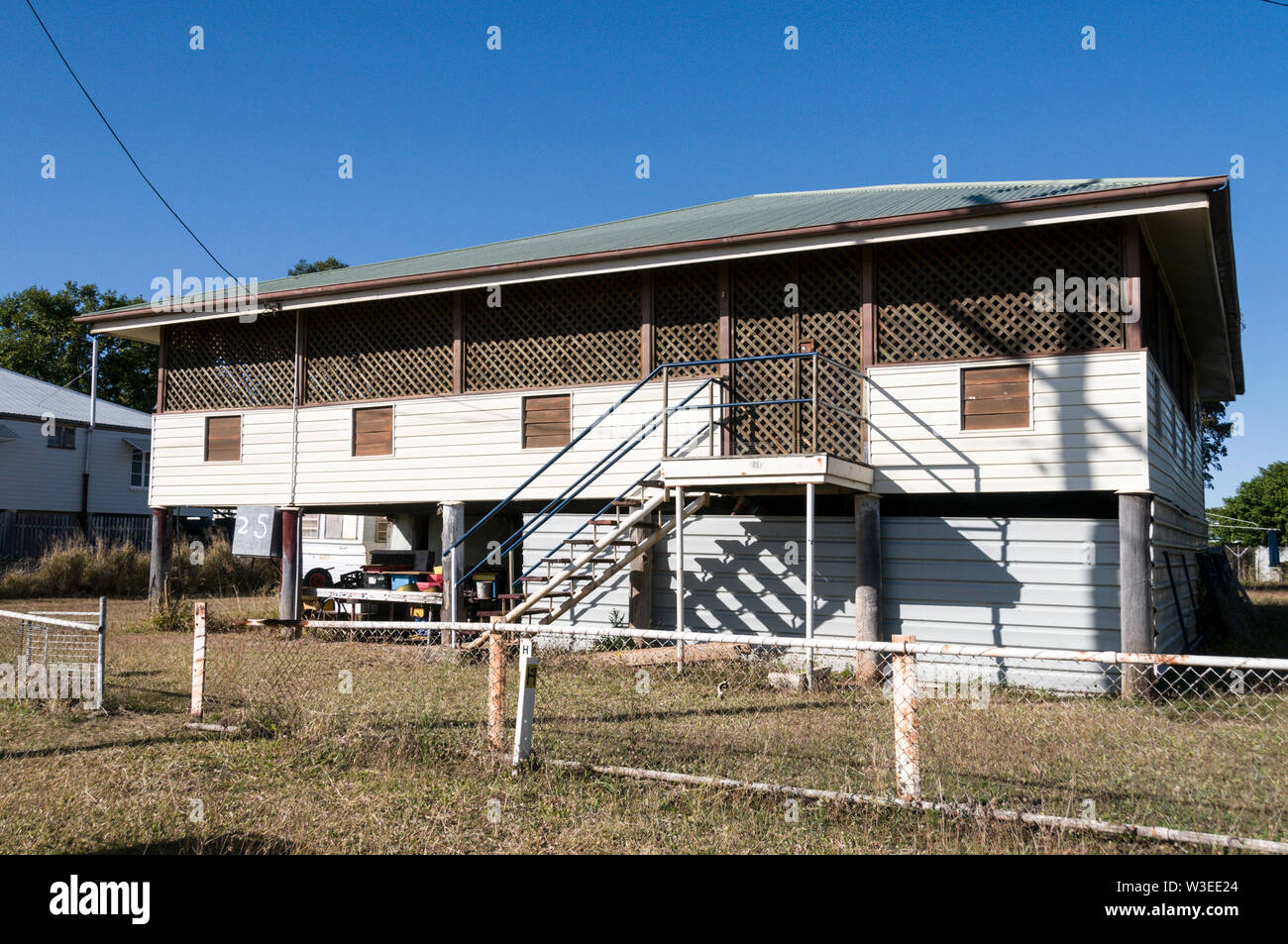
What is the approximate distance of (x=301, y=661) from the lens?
381 inches

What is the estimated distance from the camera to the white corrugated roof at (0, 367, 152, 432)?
29.7m

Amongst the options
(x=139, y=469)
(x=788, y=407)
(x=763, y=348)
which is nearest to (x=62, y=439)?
(x=139, y=469)

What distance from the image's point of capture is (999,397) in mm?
11242

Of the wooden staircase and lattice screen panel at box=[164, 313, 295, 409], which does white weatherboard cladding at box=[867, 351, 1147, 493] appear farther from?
lattice screen panel at box=[164, 313, 295, 409]

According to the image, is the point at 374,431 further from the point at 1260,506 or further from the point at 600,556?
the point at 1260,506

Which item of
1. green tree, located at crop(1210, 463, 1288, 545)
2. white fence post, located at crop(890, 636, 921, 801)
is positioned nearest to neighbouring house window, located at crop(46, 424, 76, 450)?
white fence post, located at crop(890, 636, 921, 801)

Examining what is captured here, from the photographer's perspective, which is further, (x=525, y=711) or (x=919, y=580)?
(x=919, y=580)

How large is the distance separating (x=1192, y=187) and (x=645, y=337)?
20.7 feet

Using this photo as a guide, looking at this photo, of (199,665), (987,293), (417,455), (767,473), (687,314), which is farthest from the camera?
(417,455)

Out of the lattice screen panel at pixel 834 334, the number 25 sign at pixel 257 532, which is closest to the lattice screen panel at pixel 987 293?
the lattice screen panel at pixel 834 334

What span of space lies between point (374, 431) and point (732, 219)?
6.10 metres

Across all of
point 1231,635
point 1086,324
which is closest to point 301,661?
point 1086,324

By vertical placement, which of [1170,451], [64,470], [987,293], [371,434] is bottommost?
[1170,451]
